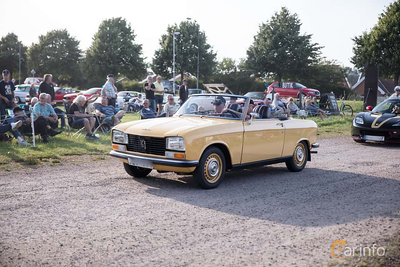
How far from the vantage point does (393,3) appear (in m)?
→ 42.0

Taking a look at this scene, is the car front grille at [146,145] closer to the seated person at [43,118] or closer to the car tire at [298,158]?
the car tire at [298,158]

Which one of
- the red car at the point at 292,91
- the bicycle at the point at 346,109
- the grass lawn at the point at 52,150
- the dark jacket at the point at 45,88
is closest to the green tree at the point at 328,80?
the red car at the point at 292,91

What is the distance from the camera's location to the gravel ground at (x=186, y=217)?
162 inches

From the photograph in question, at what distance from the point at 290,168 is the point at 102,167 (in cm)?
A: 394

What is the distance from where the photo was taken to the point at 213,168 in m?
7.06

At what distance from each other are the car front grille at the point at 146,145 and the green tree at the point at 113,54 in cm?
5445

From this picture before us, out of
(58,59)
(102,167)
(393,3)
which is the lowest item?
(102,167)

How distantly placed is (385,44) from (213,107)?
3824 centimetres

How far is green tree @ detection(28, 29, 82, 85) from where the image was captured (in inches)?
2665

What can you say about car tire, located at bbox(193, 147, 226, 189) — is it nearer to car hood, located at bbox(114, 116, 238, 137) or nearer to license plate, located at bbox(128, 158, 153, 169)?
car hood, located at bbox(114, 116, 238, 137)

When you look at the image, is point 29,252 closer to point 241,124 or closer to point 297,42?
point 241,124

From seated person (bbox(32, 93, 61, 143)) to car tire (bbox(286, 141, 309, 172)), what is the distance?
21.6 feet

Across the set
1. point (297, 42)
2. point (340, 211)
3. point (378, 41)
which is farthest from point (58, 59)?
point (340, 211)

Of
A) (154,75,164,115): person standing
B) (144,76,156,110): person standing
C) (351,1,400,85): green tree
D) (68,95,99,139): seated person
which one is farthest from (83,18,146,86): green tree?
(68,95,99,139): seated person
